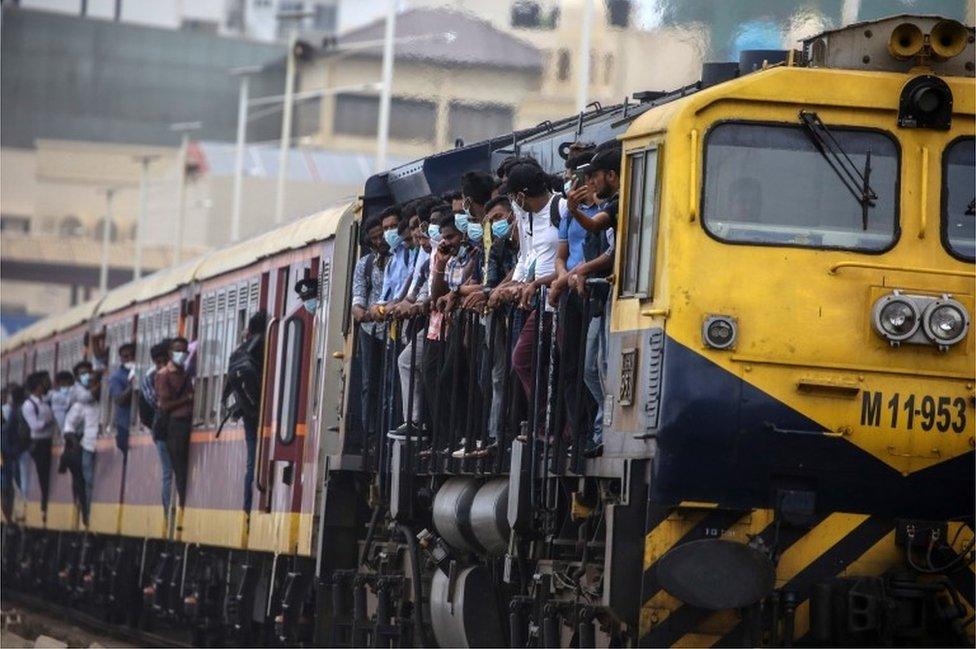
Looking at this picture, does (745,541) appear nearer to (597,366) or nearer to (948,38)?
(597,366)

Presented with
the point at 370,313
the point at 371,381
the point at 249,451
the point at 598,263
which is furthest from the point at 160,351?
the point at 598,263

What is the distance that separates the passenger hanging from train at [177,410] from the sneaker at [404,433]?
7.77 m

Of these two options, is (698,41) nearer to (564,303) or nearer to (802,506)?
(564,303)

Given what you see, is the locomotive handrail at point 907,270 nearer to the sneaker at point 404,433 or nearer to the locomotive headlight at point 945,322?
the locomotive headlight at point 945,322

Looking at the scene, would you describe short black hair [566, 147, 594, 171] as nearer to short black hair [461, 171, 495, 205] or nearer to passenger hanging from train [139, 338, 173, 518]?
short black hair [461, 171, 495, 205]

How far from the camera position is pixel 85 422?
29172 millimetres

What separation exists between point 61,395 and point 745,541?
21.0 metres

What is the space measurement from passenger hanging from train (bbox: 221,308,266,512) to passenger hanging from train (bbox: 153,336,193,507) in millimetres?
2863

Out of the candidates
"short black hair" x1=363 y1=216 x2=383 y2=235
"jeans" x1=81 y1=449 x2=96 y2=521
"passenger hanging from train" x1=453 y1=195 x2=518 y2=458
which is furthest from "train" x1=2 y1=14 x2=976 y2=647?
"jeans" x1=81 y1=449 x2=96 y2=521

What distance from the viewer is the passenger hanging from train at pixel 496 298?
522 inches

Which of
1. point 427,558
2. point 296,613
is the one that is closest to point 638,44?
point 296,613

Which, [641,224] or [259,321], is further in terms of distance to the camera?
[259,321]

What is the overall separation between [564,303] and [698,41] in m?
7.46

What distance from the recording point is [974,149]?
11055 millimetres
